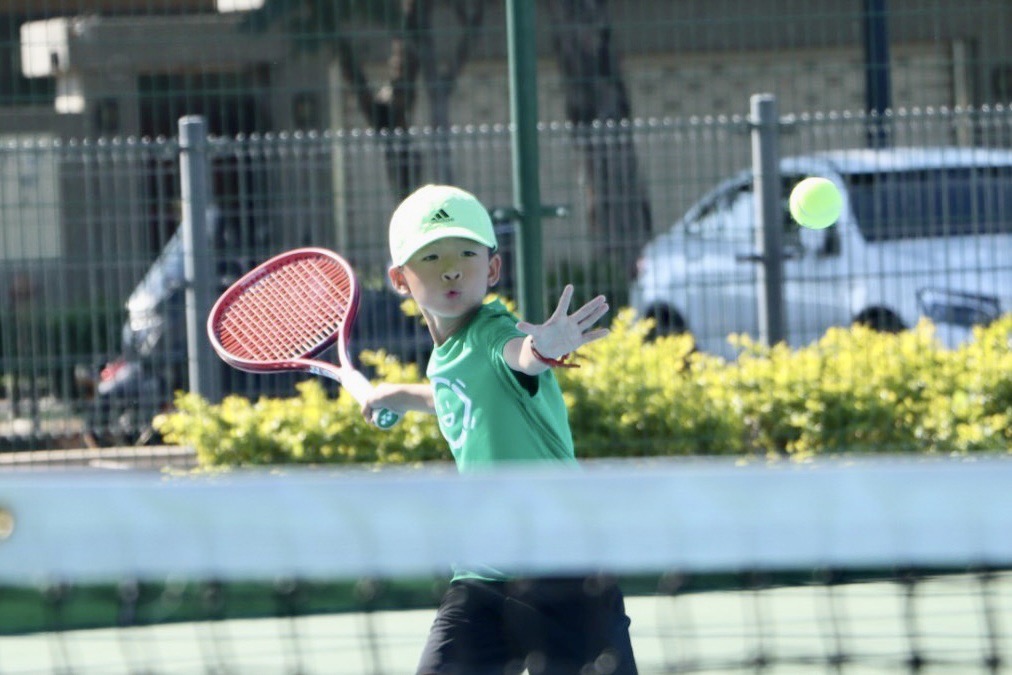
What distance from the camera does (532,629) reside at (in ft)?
11.1

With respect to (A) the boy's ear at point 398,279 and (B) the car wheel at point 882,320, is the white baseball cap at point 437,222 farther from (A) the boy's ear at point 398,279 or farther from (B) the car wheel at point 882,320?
(B) the car wheel at point 882,320

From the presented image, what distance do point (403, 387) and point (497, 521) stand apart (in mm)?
1070

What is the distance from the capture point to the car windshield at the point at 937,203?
735 cm

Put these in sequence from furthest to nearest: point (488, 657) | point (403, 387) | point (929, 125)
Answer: point (929, 125) < point (403, 387) < point (488, 657)

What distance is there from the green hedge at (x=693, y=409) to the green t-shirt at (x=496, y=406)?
328 centimetres

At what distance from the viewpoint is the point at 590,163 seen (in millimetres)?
7441

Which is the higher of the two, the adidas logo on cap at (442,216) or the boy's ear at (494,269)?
the adidas logo on cap at (442,216)

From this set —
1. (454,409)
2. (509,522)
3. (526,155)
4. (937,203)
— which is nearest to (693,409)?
(526,155)

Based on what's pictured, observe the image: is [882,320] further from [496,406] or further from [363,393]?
[496,406]

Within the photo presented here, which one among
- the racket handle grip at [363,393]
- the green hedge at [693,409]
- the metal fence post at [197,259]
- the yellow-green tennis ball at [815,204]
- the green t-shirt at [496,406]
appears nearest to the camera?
the green t-shirt at [496,406]

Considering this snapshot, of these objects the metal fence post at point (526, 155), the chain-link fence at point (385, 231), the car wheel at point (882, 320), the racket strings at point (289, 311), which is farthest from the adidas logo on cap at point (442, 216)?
the car wheel at point (882, 320)

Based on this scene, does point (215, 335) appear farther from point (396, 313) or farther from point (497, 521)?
point (396, 313)

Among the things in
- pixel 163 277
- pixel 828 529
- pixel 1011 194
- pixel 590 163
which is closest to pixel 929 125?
pixel 1011 194

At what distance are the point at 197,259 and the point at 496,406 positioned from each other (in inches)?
157
